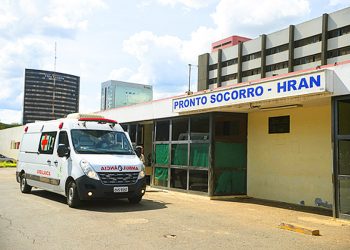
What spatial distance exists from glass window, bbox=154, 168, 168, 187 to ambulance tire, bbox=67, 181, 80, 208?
5651mm

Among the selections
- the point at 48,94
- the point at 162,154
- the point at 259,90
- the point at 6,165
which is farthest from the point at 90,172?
the point at 48,94

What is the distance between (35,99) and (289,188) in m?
39.4

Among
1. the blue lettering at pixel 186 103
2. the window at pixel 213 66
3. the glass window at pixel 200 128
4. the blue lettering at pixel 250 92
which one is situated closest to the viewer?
the blue lettering at pixel 250 92

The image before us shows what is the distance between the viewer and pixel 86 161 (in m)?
10.5

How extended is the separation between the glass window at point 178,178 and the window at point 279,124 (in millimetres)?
3534

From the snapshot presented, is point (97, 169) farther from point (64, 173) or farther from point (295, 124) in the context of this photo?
point (295, 124)

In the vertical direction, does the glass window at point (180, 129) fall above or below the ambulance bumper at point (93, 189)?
A: above

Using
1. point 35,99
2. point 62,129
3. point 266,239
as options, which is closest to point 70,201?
point 62,129

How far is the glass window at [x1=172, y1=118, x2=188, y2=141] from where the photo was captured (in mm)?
15000

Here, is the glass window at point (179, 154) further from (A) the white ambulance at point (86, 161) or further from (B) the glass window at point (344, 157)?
(B) the glass window at point (344, 157)

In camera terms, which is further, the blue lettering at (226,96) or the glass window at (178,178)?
the glass window at (178,178)

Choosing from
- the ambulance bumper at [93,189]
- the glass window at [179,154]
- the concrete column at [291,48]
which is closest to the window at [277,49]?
the concrete column at [291,48]

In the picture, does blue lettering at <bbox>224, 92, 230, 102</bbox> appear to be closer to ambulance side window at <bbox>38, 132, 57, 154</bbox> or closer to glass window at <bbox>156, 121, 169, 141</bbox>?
glass window at <bbox>156, 121, 169, 141</bbox>

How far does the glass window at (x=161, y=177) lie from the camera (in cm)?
1609
